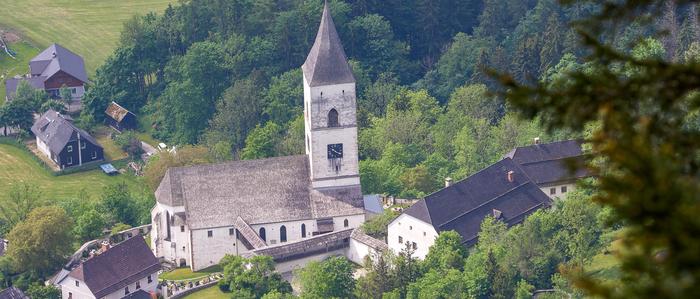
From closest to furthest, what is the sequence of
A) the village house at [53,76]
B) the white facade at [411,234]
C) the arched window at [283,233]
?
the white facade at [411,234]
the arched window at [283,233]
the village house at [53,76]

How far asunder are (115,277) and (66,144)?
1006 inches

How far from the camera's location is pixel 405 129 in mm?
81188

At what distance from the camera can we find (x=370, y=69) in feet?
309

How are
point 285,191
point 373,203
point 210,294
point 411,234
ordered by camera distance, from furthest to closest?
point 373,203
point 285,191
point 411,234
point 210,294

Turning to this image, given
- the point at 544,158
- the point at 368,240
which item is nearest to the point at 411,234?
the point at 368,240

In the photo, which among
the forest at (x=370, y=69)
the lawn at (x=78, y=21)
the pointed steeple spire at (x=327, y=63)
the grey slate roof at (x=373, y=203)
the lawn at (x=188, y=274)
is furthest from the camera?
the lawn at (x=78, y=21)

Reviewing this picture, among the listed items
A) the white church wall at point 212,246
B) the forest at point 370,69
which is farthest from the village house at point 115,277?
the forest at point 370,69

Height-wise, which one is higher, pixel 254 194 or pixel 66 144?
pixel 254 194

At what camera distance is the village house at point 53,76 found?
100312 millimetres

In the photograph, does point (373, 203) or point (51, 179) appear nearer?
point (373, 203)

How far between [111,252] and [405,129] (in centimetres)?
2229

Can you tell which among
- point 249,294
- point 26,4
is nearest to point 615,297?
point 249,294

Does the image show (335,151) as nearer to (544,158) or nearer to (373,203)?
(373,203)

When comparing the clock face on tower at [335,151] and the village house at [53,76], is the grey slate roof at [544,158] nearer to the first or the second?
the clock face on tower at [335,151]
